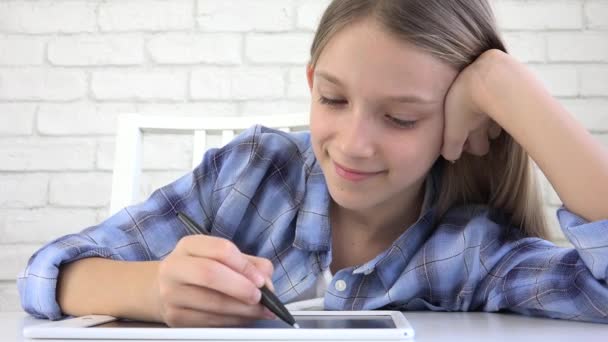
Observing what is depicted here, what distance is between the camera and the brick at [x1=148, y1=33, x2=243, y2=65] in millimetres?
1510

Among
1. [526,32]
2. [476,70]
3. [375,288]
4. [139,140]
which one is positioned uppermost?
[526,32]

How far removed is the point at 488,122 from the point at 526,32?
2.52 feet

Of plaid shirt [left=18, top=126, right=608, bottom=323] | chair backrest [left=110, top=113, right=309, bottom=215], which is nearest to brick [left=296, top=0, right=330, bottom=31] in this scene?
chair backrest [left=110, top=113, right=309, bottom=215]

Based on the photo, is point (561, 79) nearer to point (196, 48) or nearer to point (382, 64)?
point (196, 48)

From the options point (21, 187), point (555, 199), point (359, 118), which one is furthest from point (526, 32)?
point (21, 187)

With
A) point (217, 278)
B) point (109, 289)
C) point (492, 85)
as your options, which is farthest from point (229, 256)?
point (492, 85)

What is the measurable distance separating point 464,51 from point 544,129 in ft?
0.43

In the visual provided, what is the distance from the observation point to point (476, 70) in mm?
751

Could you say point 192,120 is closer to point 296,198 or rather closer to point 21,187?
point 296,198

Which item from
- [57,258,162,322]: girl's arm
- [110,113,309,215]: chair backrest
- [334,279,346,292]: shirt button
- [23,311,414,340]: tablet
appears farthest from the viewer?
[110,113,309,215]: chair backrest

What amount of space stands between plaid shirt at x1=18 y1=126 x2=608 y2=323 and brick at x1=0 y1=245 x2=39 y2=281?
75 cm

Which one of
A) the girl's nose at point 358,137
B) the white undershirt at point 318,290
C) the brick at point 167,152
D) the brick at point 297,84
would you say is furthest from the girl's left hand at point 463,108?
the brick at point 167,152

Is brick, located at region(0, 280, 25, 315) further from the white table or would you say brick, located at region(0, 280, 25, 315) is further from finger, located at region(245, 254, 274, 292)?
finger, located at region(245, 254, 274, 292)

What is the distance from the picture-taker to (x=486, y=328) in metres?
0.56
